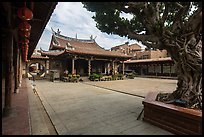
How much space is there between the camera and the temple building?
54.1 feet

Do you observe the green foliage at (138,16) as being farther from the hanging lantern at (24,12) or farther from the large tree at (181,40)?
the hanging lantern at (24,12)

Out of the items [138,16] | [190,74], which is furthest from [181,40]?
[138,16]

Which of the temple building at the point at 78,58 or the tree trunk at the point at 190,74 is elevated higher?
the temple building at the point at 78,58

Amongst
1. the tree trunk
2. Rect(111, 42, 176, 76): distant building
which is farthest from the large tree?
Rect(111, 42, 176, 76): distant building

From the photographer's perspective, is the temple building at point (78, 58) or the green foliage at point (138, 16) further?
the temple building at point (78, 58)

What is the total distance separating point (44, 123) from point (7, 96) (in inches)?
60.9

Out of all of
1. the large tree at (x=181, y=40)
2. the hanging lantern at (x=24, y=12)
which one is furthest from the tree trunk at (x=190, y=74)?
the hanging lantern at (x=24, y=12)

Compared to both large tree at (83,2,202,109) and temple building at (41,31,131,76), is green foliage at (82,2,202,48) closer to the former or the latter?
large tree at (83,2,202,109)

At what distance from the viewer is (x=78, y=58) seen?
16469 millimetres

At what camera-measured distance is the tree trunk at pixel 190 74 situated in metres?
3.37

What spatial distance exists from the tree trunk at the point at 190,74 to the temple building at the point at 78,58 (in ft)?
42.0

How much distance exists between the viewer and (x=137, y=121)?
3574mm

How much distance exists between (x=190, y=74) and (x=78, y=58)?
14.0 m

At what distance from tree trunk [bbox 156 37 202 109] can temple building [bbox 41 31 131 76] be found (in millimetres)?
12792
